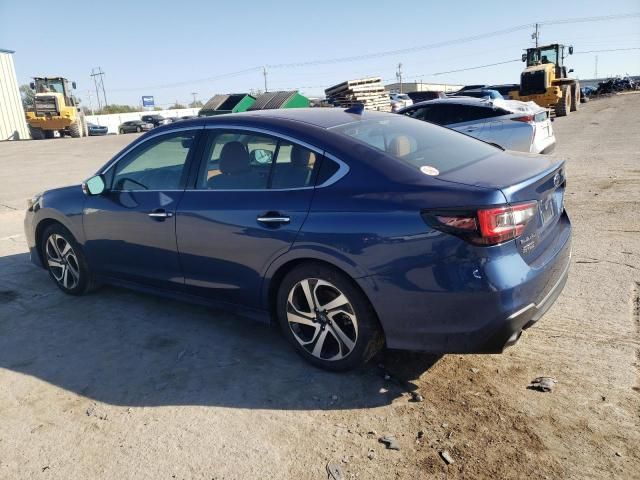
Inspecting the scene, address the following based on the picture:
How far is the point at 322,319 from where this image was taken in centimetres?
327

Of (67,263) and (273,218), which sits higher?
(273,218)

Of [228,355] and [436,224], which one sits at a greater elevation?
[436,224]

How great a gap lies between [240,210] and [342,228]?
0.80 m

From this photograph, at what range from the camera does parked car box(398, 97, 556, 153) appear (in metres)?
9.09

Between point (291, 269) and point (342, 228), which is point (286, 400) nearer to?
point (291, 269)

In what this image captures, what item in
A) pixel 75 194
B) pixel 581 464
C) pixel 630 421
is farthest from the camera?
pixel 75 194

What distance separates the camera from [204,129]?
3.85m

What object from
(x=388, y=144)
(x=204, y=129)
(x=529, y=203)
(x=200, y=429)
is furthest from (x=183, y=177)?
(x=529, y=203)

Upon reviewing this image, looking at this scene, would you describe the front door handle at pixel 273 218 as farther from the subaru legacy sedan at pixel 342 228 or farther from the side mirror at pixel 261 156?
the side mirror at pixel 261 156

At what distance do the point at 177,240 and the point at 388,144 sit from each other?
1645 millimetres

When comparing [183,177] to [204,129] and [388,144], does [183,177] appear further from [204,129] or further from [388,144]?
[388,144]

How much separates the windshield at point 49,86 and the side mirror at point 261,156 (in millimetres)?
36033

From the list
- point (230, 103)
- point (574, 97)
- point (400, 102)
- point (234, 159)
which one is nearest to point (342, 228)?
point (234, 159)

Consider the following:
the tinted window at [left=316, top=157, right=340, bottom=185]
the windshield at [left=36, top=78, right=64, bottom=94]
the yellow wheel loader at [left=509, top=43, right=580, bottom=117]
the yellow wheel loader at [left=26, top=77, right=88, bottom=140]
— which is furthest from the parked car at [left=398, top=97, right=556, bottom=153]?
the windshield at [left=36, top=78, right=64, bottom=94]
